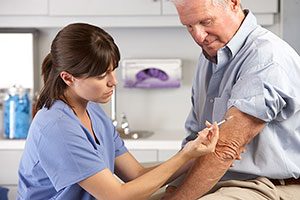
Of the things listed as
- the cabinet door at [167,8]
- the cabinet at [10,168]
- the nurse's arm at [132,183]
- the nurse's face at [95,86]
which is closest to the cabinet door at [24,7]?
the cabinet door at [167,8]

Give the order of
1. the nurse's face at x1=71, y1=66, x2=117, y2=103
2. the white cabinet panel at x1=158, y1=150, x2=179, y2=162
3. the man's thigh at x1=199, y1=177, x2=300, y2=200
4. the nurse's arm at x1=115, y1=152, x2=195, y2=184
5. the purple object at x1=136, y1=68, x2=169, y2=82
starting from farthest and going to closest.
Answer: the purple object at x1=136, y1=68, x2=169, y2=82, the white cabinet panel at x1=158, y1=150, x2=179, y2=162, the nurse's arm at x1=115, y1=152, x2=195, y2=184, the nurse's face at x1=71, y1=66, x2=117, y2=103, the man's thigh at x1=199, y1=177, x2=300, y2=200

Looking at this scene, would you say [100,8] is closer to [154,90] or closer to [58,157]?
[154,90]

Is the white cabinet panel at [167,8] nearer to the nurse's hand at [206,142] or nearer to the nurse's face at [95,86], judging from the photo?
the nurse's face at [95,86]

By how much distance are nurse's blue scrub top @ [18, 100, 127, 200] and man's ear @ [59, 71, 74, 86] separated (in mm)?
65

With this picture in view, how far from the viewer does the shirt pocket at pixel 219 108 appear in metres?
1.74

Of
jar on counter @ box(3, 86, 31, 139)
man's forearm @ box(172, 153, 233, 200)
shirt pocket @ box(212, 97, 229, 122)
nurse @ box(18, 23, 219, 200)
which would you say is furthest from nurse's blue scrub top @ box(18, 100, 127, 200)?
jar on counter @ box(3, 86, 31, 139)

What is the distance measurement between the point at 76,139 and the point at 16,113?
1.52 meters

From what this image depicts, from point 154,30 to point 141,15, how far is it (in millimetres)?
305

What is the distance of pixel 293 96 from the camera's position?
62.7 inches

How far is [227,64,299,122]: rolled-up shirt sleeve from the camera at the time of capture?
156 centimetres

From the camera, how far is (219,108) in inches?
69.5

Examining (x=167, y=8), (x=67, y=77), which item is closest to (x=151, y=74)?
(x=167, y=8)

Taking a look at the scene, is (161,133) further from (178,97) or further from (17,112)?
(17,112)

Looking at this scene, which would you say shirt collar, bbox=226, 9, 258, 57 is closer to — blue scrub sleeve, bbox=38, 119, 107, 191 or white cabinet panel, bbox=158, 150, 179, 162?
blue scrub sleeve, bbox=38, 119, 107, 191
